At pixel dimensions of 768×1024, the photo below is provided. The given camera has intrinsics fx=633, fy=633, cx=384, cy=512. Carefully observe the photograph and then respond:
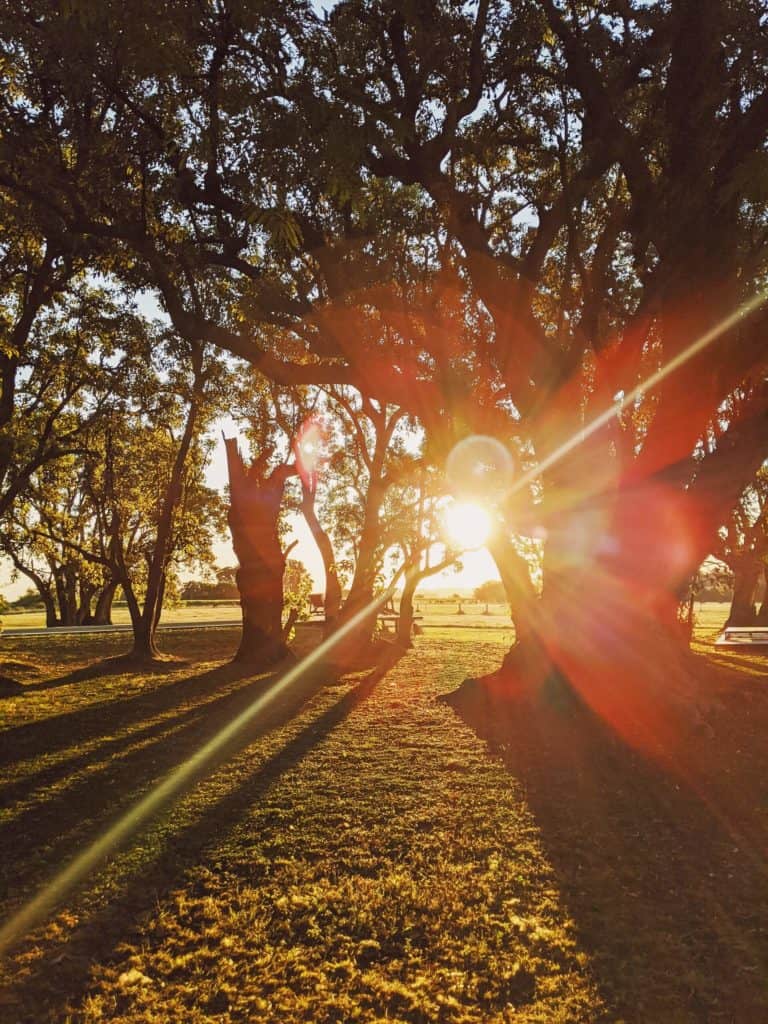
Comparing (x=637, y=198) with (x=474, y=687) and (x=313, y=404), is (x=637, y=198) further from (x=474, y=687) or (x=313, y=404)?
(x=313, y=404)

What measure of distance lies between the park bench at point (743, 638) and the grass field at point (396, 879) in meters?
12.6

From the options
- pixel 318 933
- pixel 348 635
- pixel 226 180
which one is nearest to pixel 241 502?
pixel 348 635

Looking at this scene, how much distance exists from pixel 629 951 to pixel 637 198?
9.66 metres

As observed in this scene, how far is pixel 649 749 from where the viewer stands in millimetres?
8227

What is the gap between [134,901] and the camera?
4355 mm

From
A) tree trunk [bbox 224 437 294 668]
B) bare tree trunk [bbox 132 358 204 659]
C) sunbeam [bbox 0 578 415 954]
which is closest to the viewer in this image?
sunbeam [bbox 0 578 415 954]

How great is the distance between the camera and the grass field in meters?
3.31

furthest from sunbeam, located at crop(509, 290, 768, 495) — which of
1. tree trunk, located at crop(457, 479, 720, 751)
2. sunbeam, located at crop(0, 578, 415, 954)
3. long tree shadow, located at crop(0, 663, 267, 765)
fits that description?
long tree shadow, located at crop(0, 663, 267, 765)

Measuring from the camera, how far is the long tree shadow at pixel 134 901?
333 cm

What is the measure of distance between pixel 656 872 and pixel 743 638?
20.9 m

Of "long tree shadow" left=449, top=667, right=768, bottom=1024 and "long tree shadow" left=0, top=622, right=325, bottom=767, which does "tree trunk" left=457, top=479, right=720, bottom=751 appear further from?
"long tree shadow" left=0, top=622, right=325, bottom=767

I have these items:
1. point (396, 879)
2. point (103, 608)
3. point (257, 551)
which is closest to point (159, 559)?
point (257, 551)

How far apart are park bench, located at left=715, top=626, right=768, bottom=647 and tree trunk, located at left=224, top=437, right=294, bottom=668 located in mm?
14737

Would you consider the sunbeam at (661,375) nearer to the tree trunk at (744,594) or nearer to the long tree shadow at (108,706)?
the long tree shadow at (108,706)
